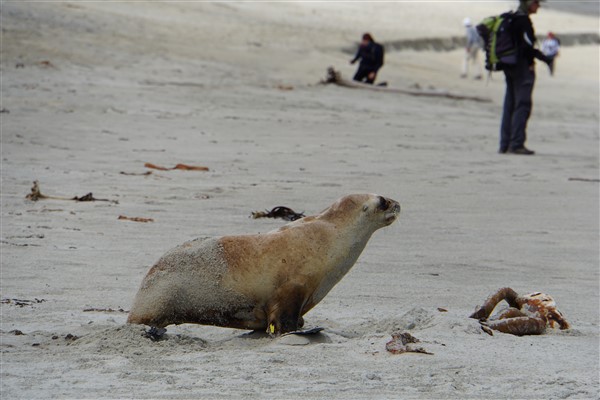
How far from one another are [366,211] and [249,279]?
58 cm

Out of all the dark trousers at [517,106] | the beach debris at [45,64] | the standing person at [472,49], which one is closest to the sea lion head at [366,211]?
the dark trousers at [517,106]

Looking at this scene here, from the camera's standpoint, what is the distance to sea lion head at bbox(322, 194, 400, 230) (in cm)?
466

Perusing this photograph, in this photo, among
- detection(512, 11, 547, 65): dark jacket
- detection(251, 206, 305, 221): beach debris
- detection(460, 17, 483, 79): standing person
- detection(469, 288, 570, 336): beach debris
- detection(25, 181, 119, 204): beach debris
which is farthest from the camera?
detection(460, 17, 483, 79): standing person

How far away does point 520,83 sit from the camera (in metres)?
12.4

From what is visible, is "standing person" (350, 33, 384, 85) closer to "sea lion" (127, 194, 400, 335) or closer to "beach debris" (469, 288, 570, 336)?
"beach debris" (469, 288, 570, 336)

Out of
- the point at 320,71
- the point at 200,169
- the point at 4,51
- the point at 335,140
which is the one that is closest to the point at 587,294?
the point at 200,169

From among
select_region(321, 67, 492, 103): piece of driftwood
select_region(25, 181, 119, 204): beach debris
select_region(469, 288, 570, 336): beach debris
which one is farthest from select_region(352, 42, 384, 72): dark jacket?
select_region(469, 288, 570, 336): beach debris

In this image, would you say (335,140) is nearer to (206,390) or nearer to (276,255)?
(276,255)

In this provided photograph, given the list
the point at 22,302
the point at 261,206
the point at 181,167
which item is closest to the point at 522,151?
the point at 181,167

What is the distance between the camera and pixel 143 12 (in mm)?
22422

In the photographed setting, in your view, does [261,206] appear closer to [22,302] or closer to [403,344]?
[22,302]

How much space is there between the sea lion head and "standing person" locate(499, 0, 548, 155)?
7779 millimetres

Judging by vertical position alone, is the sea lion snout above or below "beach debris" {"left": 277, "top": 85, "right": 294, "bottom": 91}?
above

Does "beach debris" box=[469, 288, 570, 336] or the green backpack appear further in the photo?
the green backpack
